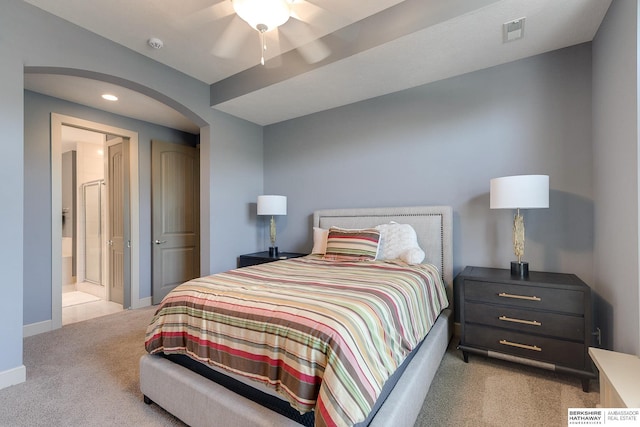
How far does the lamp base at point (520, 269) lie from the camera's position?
2283 millimetres

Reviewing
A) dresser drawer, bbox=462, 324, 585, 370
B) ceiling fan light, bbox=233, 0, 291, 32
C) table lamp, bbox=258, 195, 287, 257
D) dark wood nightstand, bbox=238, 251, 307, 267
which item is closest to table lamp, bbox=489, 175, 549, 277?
dresser drawer, bbox=462, 324, 585, 370

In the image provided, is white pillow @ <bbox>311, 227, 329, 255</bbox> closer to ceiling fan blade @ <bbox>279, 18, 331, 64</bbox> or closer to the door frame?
ceiling fan blade @ <bbox>279, 18, 331, 64</bbox>

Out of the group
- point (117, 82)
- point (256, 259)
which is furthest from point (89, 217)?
point (256, 259)

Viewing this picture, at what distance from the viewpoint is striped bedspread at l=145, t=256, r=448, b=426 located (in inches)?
44.1

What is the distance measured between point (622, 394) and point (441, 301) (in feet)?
4.11

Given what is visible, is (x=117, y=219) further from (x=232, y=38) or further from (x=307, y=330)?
(x=307, y=330)

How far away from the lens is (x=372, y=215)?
3.24m

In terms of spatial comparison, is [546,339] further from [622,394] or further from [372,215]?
[372,215]

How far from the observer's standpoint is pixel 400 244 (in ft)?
9.12

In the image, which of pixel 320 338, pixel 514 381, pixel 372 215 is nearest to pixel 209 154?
pixel 372 215

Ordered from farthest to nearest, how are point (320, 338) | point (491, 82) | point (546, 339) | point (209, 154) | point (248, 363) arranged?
point (209, 154), point (491, 82), point (546, 339), point (248, 363), point (320, 338)

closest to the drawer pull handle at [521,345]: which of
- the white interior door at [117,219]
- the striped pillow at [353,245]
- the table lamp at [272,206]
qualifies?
the striped pillow at [353,245]

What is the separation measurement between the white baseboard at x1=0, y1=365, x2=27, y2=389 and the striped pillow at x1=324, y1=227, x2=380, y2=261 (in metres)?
2.46

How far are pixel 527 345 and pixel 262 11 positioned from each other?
115 inches
